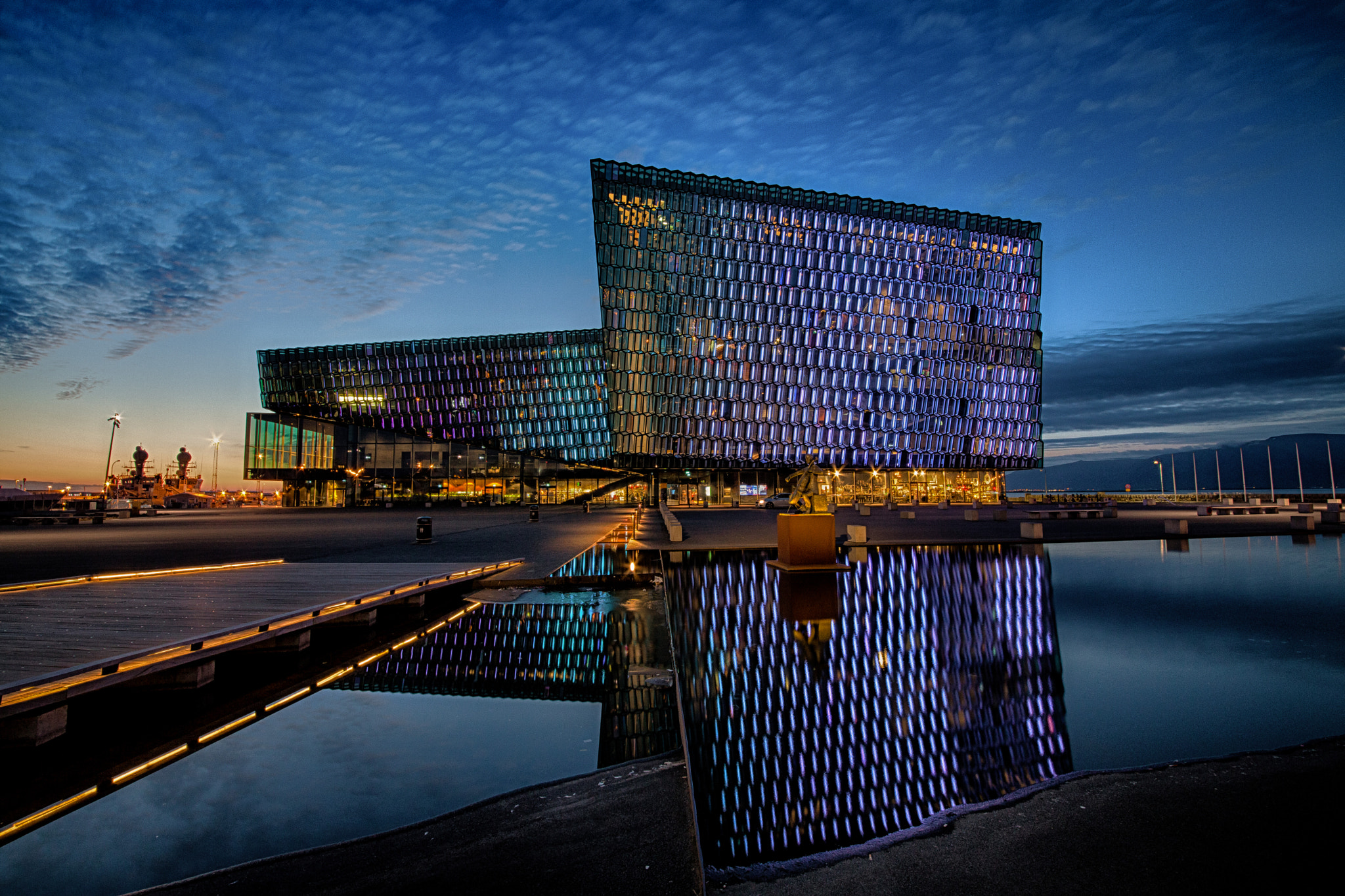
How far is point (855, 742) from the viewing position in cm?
512

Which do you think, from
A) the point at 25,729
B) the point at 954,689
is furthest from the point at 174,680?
the point at 954,689

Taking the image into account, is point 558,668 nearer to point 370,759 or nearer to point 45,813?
point 370,759

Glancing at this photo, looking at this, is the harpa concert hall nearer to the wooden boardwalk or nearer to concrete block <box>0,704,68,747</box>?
the wooden boardwalk

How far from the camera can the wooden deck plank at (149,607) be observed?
653 centimetres

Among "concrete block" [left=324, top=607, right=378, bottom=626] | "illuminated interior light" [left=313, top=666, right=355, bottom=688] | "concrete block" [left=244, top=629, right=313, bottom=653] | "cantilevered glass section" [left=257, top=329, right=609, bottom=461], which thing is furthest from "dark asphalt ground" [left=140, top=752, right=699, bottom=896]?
"cantilevered glass section" [left=257, top=329, right=609, bottom=461]

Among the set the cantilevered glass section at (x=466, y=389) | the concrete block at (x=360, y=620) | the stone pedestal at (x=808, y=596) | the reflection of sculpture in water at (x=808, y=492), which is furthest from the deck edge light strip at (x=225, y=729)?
the cantilevered glass section at (x=466, y=389)

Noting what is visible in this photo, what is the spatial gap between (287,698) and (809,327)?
242ft

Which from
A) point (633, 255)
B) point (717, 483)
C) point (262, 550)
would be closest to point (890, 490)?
point (717, 483)

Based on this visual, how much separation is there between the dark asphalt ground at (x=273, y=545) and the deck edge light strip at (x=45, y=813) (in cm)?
962

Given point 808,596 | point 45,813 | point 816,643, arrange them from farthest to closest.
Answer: point 808,596, point 816,643, point 45,813

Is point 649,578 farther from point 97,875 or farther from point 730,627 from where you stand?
point 97,875

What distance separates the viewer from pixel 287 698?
675 centimetres

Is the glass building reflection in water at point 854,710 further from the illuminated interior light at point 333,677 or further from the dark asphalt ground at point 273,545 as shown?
the dark asphalt ground at point 273,545

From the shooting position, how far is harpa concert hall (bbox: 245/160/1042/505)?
236 feet
